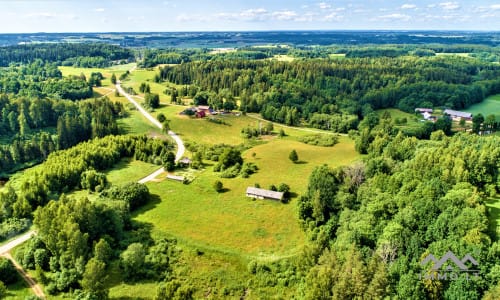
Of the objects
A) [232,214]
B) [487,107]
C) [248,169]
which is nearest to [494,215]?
[232,214]

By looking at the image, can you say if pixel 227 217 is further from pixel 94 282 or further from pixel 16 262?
pixel 16 262

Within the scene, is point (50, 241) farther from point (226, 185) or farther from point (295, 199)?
point (295, 199)

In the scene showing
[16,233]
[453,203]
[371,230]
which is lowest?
[16,233]

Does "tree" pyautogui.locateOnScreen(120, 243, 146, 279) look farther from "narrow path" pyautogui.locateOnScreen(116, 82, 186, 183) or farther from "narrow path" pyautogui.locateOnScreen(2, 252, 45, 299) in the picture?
"narrow path" pyautogui.locateOnScreen(116, 82, 186, 183)

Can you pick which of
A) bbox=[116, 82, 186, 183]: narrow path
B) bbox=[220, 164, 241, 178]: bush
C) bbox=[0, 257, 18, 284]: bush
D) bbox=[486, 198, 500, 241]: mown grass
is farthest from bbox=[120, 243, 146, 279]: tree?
bbox=[486, 198, 500, 241]: mown grass

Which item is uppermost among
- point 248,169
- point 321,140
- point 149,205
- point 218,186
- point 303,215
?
point 321,140

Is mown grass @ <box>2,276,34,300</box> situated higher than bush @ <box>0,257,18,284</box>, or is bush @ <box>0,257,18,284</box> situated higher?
bush @ <box>0,257,18,284</box>

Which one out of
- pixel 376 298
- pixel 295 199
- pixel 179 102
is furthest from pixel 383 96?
pixel 376 298
